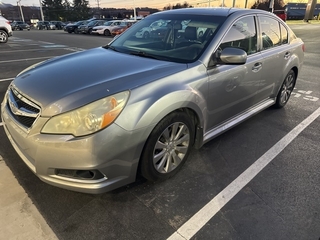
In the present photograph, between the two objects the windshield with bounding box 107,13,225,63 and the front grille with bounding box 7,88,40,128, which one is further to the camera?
the windshield with bounding box 107,13,225,63

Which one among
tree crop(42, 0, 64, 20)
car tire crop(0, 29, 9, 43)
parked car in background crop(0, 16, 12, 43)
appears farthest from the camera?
tree crop(42, 0, 64, 20)

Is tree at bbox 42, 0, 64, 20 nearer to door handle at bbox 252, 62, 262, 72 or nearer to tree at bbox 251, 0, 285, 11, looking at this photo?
tree at bbox 251, 0, 285, 11

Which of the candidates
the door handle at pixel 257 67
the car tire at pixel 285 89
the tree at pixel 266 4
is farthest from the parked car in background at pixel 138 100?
the tree at pixel 266 4

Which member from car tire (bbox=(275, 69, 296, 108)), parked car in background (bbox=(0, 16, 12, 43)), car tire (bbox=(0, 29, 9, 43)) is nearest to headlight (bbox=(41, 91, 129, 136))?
car tire (bbox=(275, 69, 296, 108))

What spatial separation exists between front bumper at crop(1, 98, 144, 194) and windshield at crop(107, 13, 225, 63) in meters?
1.20

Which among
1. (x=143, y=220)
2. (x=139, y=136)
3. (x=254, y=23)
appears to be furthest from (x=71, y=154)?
(x=254, y=23)

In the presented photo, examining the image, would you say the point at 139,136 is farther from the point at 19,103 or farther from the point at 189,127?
the point at 19,103

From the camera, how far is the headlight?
2.03 metres

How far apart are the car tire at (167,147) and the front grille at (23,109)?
0.98m

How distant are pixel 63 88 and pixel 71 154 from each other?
2.00ft

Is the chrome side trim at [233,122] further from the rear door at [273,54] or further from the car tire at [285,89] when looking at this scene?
the car tire at [285,89]

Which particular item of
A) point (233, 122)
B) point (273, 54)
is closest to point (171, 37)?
point (233, 122)

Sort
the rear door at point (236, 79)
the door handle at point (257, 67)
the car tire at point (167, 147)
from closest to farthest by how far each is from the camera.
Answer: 1. the car tire at point (167, 147)
2. the rear door at point (236, 79)
3. the door handle at point (257, 67)

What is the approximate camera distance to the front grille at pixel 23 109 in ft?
7.26
